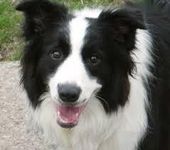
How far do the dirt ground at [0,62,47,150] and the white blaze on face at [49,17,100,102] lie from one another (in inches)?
38.3

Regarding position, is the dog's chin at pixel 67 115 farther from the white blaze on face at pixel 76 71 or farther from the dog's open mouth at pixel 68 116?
the white blaze on face at pixel 76 71

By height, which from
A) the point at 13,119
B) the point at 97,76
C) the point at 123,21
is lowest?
the point at 13,119

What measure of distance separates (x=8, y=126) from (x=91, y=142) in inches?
50.7

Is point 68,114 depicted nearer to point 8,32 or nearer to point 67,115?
point 67,115

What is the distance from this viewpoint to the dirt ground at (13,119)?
4766mm

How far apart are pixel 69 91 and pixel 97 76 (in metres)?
0.32

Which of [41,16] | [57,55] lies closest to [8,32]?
[41,16]

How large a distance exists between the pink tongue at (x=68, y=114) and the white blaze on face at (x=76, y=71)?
0.47 ft

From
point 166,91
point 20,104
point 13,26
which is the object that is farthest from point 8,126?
point 13,26

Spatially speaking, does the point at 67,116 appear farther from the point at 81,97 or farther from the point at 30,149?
the point at 30,149

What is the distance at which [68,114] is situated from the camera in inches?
142

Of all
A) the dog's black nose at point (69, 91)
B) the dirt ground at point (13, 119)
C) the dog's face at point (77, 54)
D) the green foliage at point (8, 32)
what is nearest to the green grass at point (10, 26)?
the green foliage at point (8, 32)

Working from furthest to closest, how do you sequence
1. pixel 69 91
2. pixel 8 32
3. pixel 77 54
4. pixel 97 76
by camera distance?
pixel 8 32 → pixel 97 76 → pixel 77 54 → pixel 69 91

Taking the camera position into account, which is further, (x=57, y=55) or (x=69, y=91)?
(x=57, y=55)
